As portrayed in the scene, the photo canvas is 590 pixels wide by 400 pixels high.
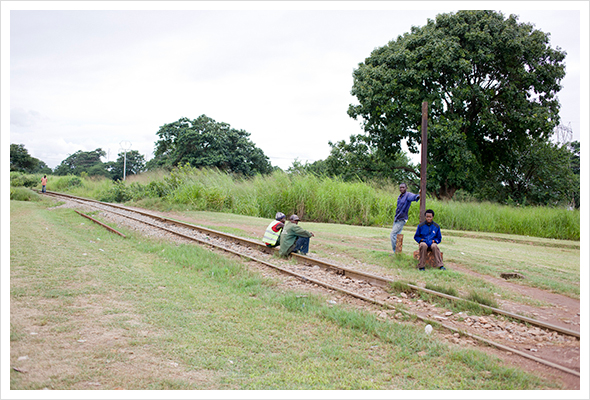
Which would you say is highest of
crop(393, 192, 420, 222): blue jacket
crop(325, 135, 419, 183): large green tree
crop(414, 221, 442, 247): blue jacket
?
crop(325, 135, 419, 183): large green tree

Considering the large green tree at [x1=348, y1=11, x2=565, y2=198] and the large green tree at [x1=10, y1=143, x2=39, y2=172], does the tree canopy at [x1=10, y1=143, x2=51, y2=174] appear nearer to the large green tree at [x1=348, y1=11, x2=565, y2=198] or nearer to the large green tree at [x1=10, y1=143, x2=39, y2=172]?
the large green tree at [x1=10, y1=143, x2=39, y2=172]

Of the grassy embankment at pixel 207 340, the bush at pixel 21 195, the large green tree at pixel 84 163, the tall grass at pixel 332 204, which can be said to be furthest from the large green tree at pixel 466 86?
the large green tree at pixel 84 163

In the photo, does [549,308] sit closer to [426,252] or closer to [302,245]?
[426,252]

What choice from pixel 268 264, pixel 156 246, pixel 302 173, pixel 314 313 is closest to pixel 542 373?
pixel 314 313

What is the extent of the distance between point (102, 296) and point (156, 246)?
4.31 m

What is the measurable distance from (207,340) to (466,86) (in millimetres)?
23883

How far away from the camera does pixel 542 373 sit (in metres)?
3.79

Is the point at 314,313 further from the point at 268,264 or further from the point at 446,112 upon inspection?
the point at 446,112

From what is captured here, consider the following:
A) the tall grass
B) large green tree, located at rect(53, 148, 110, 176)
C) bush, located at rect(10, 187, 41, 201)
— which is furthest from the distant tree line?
large green tree, located at rect(53, 148, 110, 176)

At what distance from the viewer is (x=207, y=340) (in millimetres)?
4352

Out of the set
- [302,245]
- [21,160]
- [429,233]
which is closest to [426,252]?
[429,233]

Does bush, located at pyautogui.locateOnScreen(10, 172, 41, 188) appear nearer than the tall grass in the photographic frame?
No

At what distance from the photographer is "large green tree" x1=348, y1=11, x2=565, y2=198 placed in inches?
880

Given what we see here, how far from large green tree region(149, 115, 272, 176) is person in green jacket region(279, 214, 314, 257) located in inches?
1246
